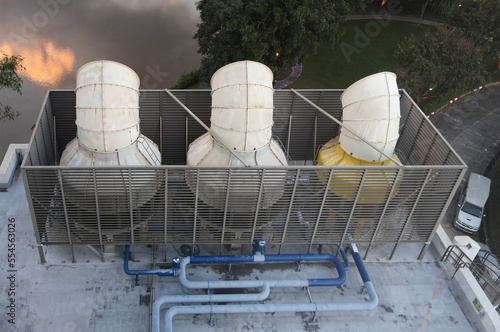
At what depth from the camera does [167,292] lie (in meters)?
19.1

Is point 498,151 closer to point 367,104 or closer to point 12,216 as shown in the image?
point 367,104

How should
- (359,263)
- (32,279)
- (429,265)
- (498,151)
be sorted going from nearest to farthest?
(32,279)
(359,263)
(429,265)
(498,151)

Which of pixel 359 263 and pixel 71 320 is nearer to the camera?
pixel 71 320

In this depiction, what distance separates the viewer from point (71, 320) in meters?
17.9

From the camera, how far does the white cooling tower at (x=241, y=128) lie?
1833cm

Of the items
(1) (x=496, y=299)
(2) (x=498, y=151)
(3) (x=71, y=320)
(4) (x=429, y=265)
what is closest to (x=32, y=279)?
(3) (x=71, y=320)

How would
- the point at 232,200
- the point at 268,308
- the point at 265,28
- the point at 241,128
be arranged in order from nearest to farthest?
the point at 268,308
the point at 241,128
the point at 232,200
the point at 265,28

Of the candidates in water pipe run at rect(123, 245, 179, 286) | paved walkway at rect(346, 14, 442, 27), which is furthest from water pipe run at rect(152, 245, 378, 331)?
paved walkway at rect(346, 14, 442, 27)

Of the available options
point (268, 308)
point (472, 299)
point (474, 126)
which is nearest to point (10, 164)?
point (268, 308)

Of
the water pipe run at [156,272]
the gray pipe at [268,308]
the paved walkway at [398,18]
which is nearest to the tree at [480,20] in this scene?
the paved walkway at [398,18]

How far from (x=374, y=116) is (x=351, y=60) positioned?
3085 cm

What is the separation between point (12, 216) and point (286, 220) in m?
13.2

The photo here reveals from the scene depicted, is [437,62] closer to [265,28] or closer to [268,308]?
[265,28]

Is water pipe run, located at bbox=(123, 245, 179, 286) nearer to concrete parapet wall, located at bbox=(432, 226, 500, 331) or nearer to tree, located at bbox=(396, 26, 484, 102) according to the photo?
concrete parapet wall, located at bbox=(432, 226, 500, 331)
